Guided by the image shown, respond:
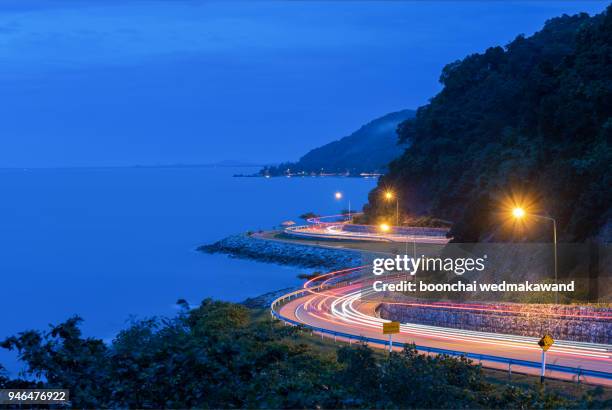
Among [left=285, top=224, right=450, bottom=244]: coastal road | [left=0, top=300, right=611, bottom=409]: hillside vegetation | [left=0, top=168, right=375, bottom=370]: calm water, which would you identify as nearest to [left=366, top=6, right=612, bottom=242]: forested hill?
[left=285, top=224, right=450, bottom=244]: coastal road

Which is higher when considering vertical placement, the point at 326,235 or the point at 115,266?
the point at 326,235

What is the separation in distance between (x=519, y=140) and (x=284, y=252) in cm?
2838

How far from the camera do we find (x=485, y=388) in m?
16.4

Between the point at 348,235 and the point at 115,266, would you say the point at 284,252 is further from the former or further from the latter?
the point at 115,266

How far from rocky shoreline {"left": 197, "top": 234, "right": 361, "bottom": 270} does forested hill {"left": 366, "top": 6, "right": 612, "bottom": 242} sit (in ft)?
40.6

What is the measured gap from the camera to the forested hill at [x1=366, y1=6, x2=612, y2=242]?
38.7 m

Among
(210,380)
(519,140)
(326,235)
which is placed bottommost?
(326,235)

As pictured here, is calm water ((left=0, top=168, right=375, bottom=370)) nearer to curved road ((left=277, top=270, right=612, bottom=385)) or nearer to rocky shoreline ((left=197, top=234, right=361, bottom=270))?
rocky shoreline ((left=197, top=234, right=361, bottom=270))

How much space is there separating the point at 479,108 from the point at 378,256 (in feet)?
86.1

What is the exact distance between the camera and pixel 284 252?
70562 mm

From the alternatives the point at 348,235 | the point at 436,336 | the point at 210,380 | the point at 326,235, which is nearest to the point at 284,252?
the point at 326,235

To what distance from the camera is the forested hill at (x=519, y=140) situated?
3869cm

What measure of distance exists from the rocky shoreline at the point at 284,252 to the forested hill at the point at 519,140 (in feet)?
40.6

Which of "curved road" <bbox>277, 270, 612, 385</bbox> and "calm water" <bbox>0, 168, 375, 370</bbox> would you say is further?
"calm water" <bbox>0, 168, 375, 370</bbox>
